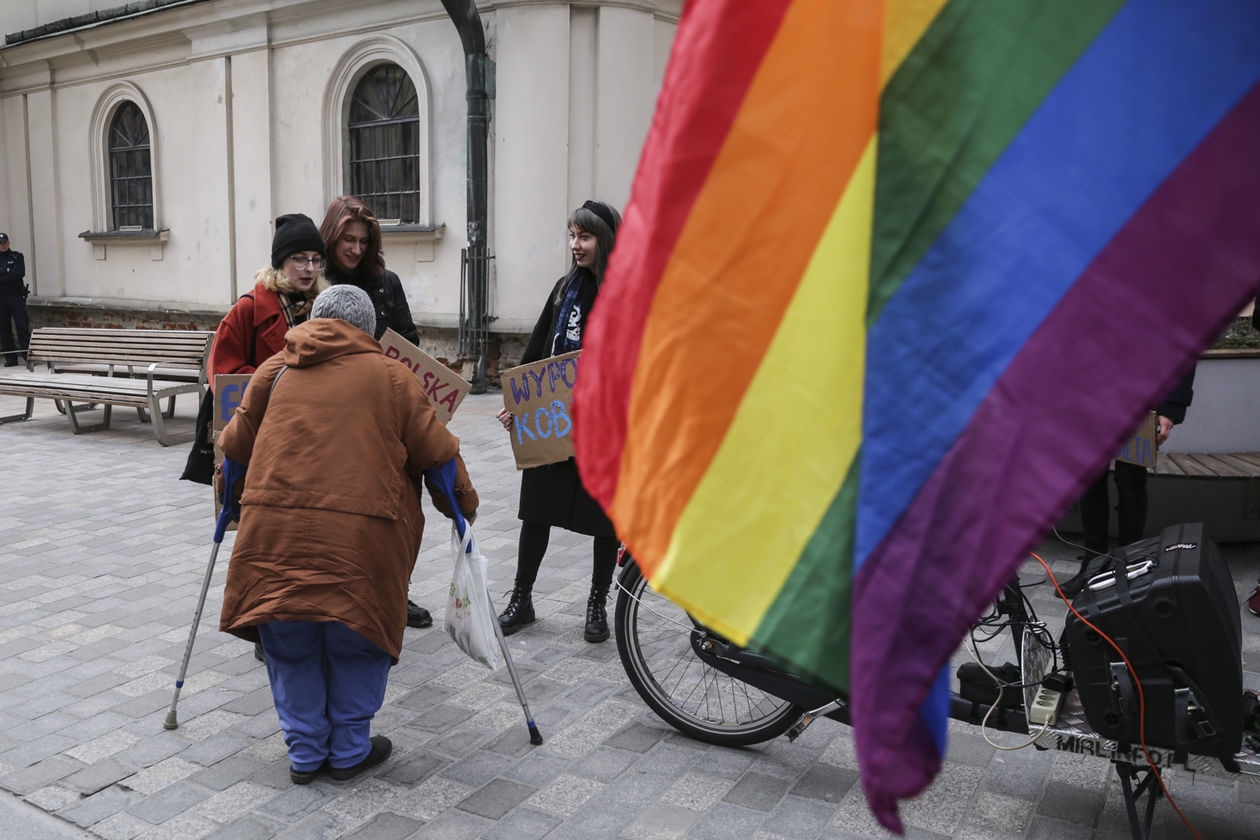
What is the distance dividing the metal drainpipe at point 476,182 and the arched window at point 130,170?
25.0 feet

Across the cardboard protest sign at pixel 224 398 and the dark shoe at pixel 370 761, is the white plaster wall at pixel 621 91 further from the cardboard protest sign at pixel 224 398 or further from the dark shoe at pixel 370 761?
the dark shoe at pixel 370 761

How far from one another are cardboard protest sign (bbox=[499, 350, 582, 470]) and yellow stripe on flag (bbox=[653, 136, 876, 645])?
11.8ft

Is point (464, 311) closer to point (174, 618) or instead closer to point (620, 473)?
point (174, 618)

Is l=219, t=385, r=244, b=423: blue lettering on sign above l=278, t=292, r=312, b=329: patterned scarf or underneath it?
underneath

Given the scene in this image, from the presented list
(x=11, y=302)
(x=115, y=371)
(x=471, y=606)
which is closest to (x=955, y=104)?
(x=471, y=606)

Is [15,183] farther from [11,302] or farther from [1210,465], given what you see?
[1210,465]

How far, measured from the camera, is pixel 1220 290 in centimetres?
94

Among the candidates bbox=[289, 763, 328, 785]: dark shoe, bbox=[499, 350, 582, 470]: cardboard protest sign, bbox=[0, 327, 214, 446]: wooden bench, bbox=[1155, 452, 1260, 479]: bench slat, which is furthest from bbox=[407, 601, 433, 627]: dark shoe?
bbox=[0, 327, 214, 446]: wooden bench

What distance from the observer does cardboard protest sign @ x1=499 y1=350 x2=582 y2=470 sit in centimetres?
477

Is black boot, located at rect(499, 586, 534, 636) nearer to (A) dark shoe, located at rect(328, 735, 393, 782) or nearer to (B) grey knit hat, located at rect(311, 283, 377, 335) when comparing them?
(A) dark shoe, located at rect(328, 735, 393, 782)

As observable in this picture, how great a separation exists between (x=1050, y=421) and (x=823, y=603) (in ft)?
0.92

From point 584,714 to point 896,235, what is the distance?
11.4 feet

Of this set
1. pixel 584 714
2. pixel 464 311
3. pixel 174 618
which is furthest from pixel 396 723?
pixel 464 311

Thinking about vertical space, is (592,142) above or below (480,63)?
below
